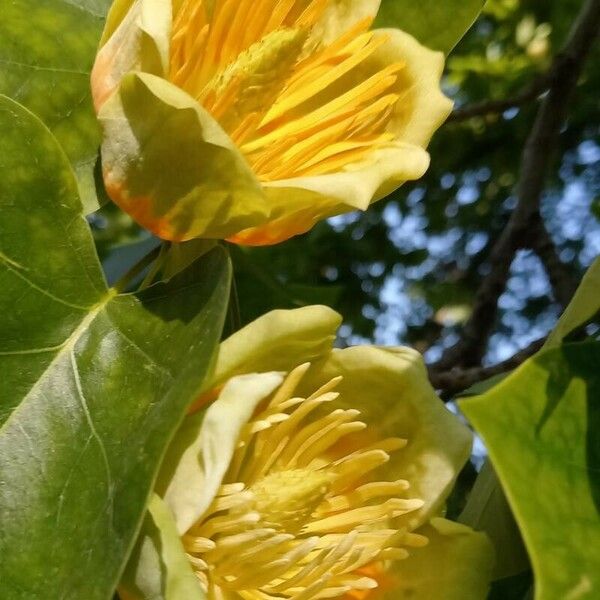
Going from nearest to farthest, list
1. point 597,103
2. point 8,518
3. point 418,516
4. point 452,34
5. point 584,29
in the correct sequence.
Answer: point 8,518 < point 418,516 < point 452,34 < point 584,29 < point 597,103

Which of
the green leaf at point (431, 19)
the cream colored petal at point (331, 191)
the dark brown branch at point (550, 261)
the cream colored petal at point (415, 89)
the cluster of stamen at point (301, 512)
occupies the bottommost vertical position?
the cluster of stamen at point (301, 512)

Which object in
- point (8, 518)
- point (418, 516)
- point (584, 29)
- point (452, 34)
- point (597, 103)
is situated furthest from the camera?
point (597, 103)

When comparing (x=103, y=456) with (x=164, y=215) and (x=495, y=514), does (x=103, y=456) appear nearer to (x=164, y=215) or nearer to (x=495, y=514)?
(x=164, y=215)

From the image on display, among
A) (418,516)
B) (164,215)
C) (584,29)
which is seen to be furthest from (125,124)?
(584,29)

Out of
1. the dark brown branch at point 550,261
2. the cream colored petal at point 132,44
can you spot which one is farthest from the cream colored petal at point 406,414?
the dark brown branch at point 550,261

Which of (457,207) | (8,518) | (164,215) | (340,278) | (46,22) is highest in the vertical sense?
(457,207)

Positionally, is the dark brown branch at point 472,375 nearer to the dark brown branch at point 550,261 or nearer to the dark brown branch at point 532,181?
the dark brown branch at point 532,181

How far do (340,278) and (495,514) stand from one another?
159 cm

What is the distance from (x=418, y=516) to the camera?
843 millimetres

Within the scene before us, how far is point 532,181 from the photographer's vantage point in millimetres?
1785

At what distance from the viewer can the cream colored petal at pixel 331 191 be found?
77cm

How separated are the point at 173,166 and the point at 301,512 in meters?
0.27

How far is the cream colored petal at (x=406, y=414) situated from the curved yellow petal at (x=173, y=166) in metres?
0.14

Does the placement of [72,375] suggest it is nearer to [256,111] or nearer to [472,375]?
[256,111]
